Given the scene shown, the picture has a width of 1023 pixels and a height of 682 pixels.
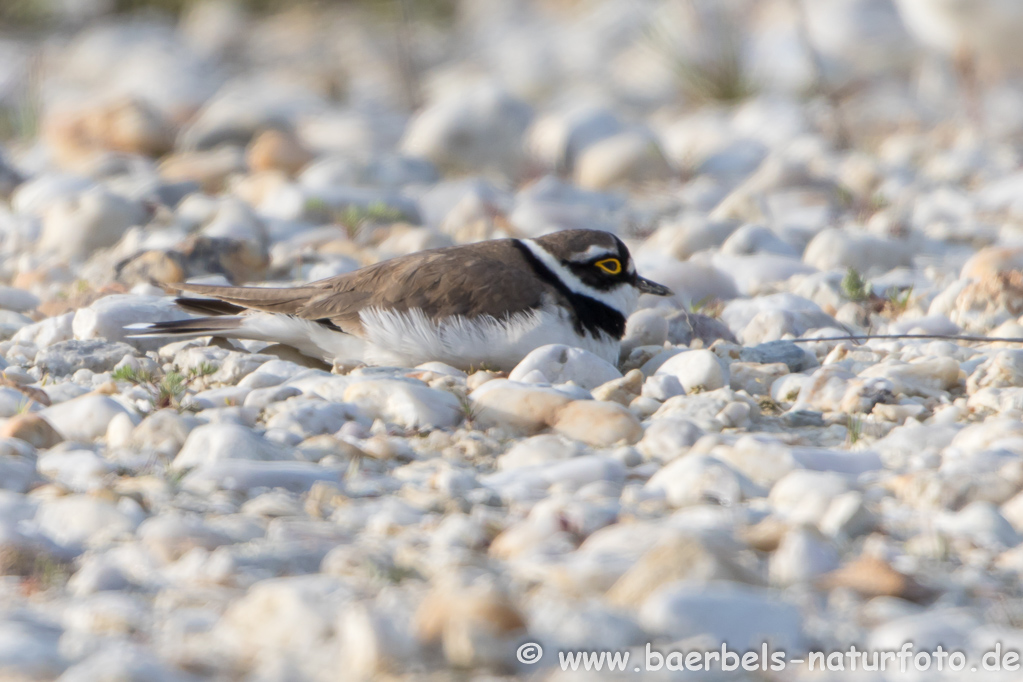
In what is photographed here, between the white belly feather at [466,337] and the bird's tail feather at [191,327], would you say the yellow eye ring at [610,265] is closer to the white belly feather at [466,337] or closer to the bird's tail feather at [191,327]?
the white belly feather at [466,337]

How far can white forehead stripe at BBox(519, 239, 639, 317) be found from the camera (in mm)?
4219

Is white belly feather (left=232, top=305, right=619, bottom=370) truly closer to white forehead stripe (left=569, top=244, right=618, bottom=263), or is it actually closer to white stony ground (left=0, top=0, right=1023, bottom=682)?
white stony ground (left=0, top=0, right=1023, bottom=682)

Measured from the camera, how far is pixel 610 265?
4254 mm

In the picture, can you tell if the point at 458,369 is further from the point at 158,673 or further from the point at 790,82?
the point at 790,82

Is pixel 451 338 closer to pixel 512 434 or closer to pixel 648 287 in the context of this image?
pixel 512 434

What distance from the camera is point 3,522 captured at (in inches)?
103

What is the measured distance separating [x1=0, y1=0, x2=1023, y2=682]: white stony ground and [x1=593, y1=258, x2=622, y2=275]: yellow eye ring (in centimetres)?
32

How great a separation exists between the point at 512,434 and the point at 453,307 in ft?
2.43

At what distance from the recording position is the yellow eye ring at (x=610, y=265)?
4238 mm

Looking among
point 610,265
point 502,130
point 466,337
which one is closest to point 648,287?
point 610,265

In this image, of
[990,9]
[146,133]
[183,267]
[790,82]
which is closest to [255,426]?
[183,267]

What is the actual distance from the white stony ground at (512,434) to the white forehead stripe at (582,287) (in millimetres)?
216

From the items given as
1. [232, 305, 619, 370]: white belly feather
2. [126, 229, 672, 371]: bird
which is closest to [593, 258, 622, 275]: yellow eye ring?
[126, 229, 672, 371]: bird

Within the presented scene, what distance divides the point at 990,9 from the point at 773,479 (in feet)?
27.1
